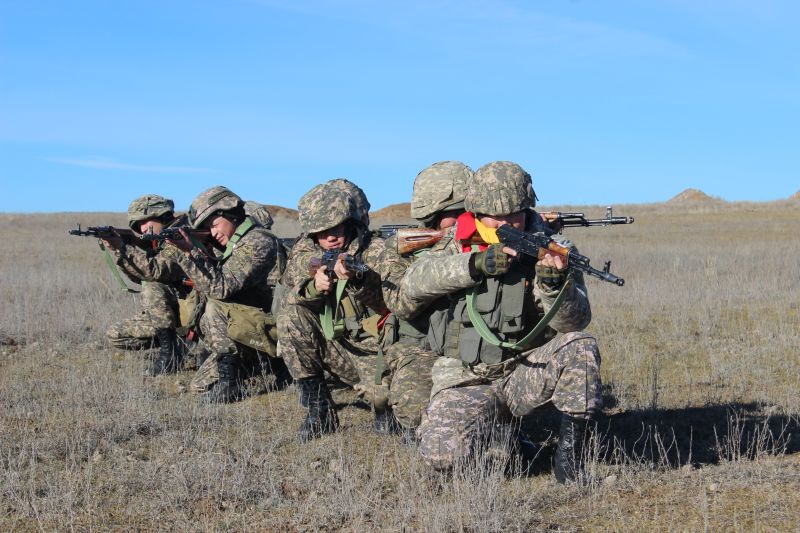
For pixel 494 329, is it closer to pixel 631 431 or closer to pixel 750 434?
pixel 631 431

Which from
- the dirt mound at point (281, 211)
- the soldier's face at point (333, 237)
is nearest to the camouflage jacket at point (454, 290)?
the soldier's face at point (333, 237)

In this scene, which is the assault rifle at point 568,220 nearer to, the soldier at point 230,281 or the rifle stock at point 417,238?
the rifle stock at point 417,238

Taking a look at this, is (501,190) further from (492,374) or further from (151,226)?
(151,226)

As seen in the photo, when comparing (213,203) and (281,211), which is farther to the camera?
(281,211)

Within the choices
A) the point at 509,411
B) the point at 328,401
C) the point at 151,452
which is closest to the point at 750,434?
the point at 509,411

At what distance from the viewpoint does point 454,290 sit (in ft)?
17.0

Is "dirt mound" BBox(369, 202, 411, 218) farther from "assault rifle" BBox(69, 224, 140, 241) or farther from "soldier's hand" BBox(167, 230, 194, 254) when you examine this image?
"soldier's hand" BBox(167, 230, 194, 254)

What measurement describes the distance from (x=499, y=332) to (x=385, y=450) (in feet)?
4.16

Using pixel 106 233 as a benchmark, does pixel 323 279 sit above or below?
below

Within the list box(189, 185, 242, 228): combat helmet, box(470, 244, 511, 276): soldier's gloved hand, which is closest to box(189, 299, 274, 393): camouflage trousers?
box(189, 185, 242, 228): combat helmet

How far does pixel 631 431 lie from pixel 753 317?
4.60 metres

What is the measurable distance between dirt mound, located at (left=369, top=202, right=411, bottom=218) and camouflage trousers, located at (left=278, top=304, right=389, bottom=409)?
36.6 meters

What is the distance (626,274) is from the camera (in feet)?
52.7

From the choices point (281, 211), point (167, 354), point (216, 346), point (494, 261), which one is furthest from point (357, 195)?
point (281, 211)
